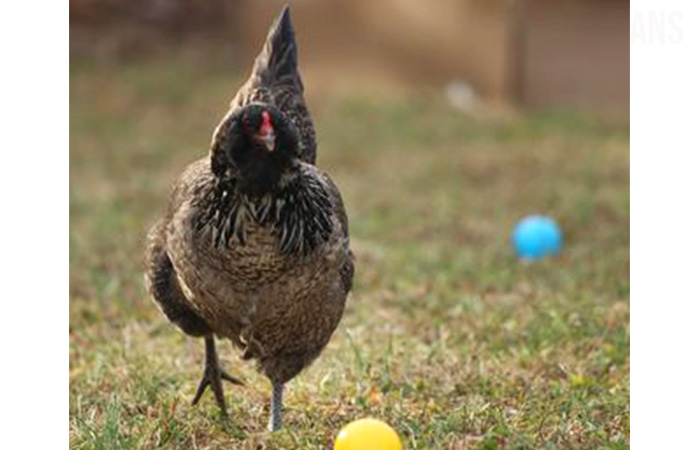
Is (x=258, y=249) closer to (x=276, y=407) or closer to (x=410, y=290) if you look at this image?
(x=276, y=407)

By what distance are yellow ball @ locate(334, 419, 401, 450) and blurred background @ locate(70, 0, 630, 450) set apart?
0.21 m

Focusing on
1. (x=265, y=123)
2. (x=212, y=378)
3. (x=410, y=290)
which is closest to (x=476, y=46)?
(x=410, y=290)

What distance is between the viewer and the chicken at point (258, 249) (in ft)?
11.0

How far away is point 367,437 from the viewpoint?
3.43 metres

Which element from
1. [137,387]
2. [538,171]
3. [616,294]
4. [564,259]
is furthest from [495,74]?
[137,387]

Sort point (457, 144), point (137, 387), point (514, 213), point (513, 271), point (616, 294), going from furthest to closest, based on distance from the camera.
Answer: point (457, 144)
point (514, 213)
point (513, 271)
point (616, 294)
point (137, 387)

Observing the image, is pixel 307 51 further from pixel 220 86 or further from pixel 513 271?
pixel 513 271

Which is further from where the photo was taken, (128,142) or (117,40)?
(117,40)

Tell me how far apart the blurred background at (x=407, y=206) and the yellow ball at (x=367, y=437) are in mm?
215

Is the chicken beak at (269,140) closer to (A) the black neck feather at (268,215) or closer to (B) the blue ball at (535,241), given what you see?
(A) the black neck feather at (268,215)

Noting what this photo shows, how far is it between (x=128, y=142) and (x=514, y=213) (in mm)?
3898

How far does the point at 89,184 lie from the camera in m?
8.97

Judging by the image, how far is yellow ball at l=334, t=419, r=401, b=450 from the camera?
11.2 ft

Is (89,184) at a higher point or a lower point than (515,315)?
lower
